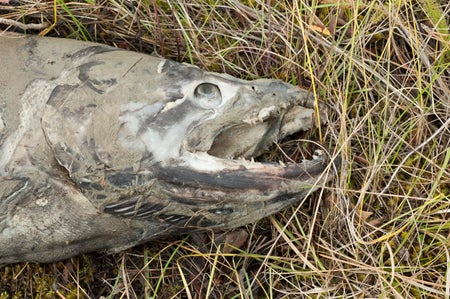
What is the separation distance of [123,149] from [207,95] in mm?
418

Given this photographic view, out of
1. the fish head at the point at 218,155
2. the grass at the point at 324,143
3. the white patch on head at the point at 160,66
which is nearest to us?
the fish head at the point at 218,155

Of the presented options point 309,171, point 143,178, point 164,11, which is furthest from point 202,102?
point 164,11

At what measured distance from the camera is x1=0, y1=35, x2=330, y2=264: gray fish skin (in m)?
2.83

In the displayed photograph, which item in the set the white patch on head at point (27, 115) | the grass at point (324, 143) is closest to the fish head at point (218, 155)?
the grass at point (324, 143)

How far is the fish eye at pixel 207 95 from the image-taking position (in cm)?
288

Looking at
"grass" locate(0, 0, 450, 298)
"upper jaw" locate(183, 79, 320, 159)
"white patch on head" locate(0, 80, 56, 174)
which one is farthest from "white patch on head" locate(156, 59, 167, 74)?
"grass" locate(0, 0, 450, 298)

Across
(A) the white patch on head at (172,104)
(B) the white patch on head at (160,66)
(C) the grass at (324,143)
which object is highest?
(B) the white patch on head at (160,66)

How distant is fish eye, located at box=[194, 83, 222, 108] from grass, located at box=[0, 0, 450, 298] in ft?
2.20

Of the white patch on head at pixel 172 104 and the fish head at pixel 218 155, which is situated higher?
the white patch on head at pixel 172 104

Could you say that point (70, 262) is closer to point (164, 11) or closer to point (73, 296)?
point (73, 296)

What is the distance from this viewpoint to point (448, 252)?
3354 millimetres

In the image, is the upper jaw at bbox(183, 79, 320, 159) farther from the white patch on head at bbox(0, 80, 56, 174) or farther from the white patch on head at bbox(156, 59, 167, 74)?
the white patch on head at bbox(0, 80, 56, 174)

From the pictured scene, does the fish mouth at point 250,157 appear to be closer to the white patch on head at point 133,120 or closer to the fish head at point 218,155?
the fish head at point 218,155

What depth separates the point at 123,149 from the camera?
282 centimetres
